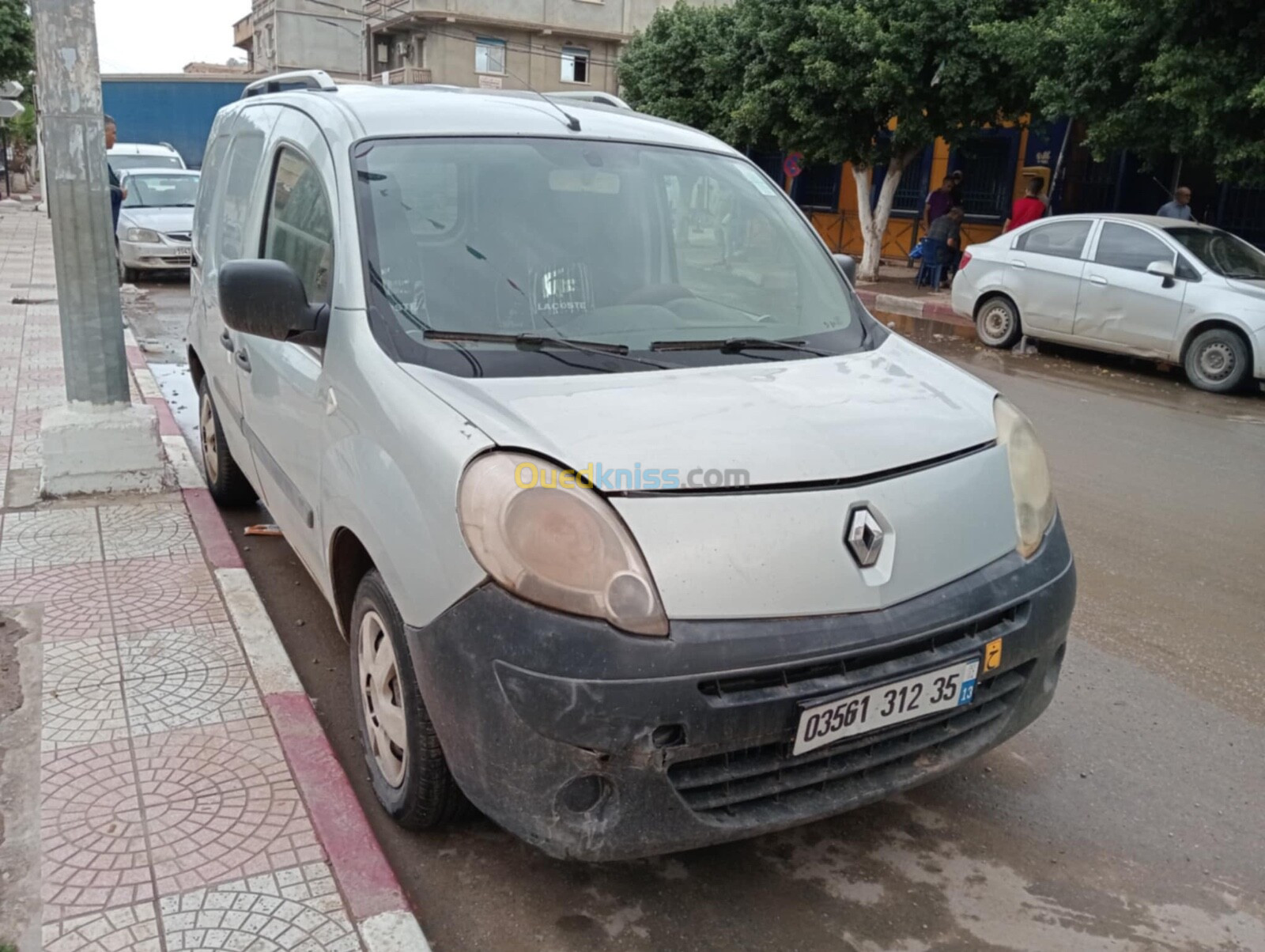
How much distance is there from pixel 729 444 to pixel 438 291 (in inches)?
43.0

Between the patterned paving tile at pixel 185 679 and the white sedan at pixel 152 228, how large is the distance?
449 inches

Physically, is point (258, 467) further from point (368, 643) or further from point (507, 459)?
point (507, 459)

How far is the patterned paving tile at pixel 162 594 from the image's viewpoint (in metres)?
4.01

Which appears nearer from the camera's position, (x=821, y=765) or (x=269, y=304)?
(x=821, y=765)

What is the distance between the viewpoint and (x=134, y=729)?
3.27 m

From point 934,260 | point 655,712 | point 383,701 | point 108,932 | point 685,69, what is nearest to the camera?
point 655,712

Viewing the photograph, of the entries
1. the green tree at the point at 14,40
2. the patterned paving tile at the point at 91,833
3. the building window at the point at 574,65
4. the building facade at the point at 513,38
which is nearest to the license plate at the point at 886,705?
the patterned paving tile at the point at 91,833

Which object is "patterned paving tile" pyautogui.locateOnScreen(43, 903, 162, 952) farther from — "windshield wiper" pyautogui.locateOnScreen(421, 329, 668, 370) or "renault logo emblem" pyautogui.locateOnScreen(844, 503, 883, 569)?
"renault logo emblem" pyautogui.locateOnScreen(844, 503, 883, 569)

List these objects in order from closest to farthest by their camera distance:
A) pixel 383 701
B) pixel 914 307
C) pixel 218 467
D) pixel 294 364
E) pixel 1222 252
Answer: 1. pixel 383 701
2. pixel 294 364
3. pixel 218 467
4. pixel 1222 252
5. pixel 914 307

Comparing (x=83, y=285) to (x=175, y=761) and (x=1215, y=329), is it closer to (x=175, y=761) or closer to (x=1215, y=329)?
(x=175, y=761)

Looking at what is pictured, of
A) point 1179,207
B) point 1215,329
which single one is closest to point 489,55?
point 1179,207

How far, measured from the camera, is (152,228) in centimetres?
1452

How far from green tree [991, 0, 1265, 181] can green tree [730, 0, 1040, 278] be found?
1299 millimetres

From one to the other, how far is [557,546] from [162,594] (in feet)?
8.56
